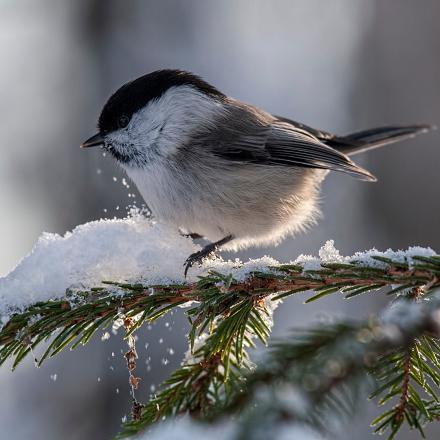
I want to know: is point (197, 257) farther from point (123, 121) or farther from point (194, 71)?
point (194, 71)

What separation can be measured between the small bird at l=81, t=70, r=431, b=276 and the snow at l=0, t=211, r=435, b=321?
0.36 meters

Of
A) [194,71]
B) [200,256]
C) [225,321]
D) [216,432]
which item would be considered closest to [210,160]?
[200,256]

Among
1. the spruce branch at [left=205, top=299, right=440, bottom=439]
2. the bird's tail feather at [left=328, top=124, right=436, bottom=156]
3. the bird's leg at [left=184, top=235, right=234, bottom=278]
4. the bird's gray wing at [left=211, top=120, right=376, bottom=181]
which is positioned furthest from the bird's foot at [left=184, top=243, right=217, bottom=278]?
the bird's tail feather at [left=328, top=124, right=436, bottom=156]

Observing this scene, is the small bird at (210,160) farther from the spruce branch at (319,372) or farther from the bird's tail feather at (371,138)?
the spruce branch at (319,372)

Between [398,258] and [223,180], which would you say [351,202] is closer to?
[223,180]

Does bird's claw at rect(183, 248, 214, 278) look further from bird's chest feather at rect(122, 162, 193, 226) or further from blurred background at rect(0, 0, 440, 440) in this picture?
blurred background at rect(0, 0, 440, 440)

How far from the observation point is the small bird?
189 cm

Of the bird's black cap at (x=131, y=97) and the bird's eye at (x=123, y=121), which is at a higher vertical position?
the bird's black cap at (x=131, y=97)

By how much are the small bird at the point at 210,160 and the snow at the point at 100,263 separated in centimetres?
36

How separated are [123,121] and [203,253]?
2.02 ft

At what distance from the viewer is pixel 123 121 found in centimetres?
201

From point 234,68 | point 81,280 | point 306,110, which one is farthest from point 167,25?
point 81,280

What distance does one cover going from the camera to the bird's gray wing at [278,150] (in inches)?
80.7

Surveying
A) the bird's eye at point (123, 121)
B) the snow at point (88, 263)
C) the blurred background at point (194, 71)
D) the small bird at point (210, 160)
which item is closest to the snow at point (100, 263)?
the snow at point (88, 263)
